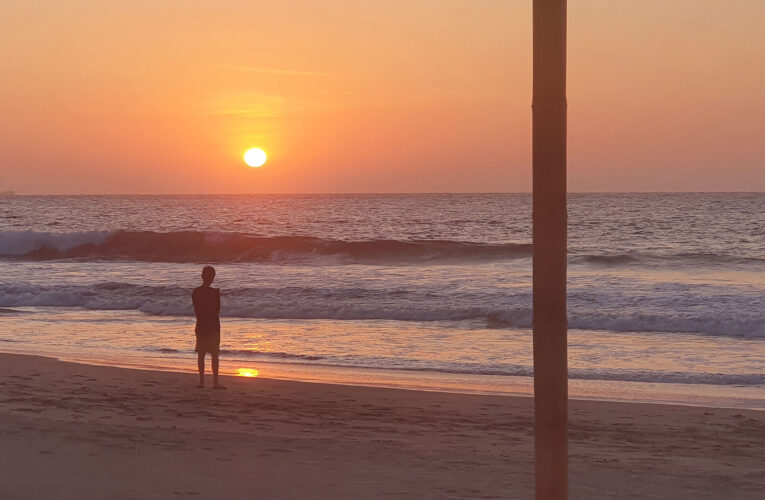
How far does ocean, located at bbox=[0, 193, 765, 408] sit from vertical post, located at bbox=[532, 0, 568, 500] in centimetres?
896

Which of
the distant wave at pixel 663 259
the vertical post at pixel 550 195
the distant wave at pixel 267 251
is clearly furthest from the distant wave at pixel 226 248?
the vertical post at pixel 550 195

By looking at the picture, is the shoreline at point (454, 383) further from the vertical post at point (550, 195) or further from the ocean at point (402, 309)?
the vertical post at point (550, 195)

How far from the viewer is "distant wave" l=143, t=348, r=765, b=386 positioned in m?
12.7

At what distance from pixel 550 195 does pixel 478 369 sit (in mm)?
11182

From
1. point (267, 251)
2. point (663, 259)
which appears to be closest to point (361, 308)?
point (663, 259)

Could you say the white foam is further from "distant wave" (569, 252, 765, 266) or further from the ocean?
"distant wave" (569, 252, 765, 266)

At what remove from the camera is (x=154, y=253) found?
44.0 metres

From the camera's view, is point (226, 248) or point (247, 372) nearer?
point (247, 372)

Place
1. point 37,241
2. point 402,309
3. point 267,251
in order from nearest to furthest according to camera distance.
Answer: point 402,309 < point 267,251 < point 37,241

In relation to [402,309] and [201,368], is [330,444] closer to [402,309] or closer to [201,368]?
[201,368]

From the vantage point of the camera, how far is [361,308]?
22.0m

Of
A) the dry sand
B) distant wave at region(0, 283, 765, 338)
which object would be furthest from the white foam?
the dry sand

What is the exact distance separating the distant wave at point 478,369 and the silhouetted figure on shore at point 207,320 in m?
3.09

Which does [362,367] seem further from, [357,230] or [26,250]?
[357,230]
